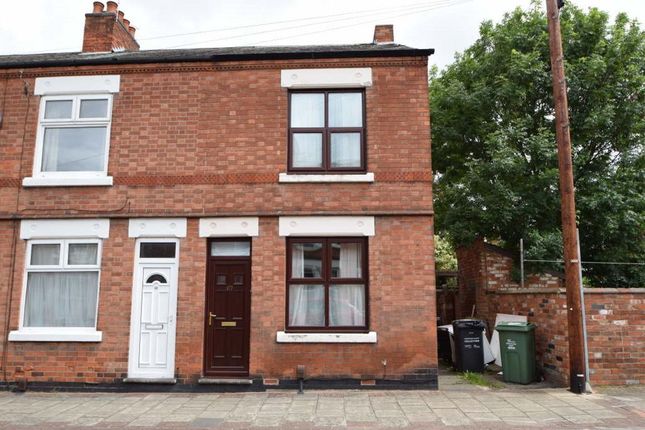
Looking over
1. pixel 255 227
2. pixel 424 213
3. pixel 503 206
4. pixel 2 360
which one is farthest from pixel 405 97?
pixel 2 360

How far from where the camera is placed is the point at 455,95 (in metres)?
14.0

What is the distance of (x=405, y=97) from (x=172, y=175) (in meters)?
4.61

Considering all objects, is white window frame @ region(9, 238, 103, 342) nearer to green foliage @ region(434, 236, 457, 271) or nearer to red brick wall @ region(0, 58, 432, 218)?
red brick wall @ region(0, 58, 432, 218)

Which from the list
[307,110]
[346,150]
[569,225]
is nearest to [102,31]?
[307,110]

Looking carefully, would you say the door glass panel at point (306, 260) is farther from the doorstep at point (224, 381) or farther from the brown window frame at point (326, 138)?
the doorstep at point (224, 381)

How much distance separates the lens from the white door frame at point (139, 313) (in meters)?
8.77

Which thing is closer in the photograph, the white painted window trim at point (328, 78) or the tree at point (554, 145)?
the white painted window trim at point (328, 78)

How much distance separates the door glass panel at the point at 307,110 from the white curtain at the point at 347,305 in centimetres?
313

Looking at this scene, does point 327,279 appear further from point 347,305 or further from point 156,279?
point 156,279

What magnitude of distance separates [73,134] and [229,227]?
3689 mm

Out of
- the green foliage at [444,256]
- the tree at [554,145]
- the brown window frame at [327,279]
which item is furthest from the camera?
the green foliage at [444,256]

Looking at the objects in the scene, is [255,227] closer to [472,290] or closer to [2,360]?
[2,360]

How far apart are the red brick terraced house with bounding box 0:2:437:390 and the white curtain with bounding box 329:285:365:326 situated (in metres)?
0.03

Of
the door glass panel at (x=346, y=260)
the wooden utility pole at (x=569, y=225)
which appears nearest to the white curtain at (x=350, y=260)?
the door glass panel at (x=346, y=260)
